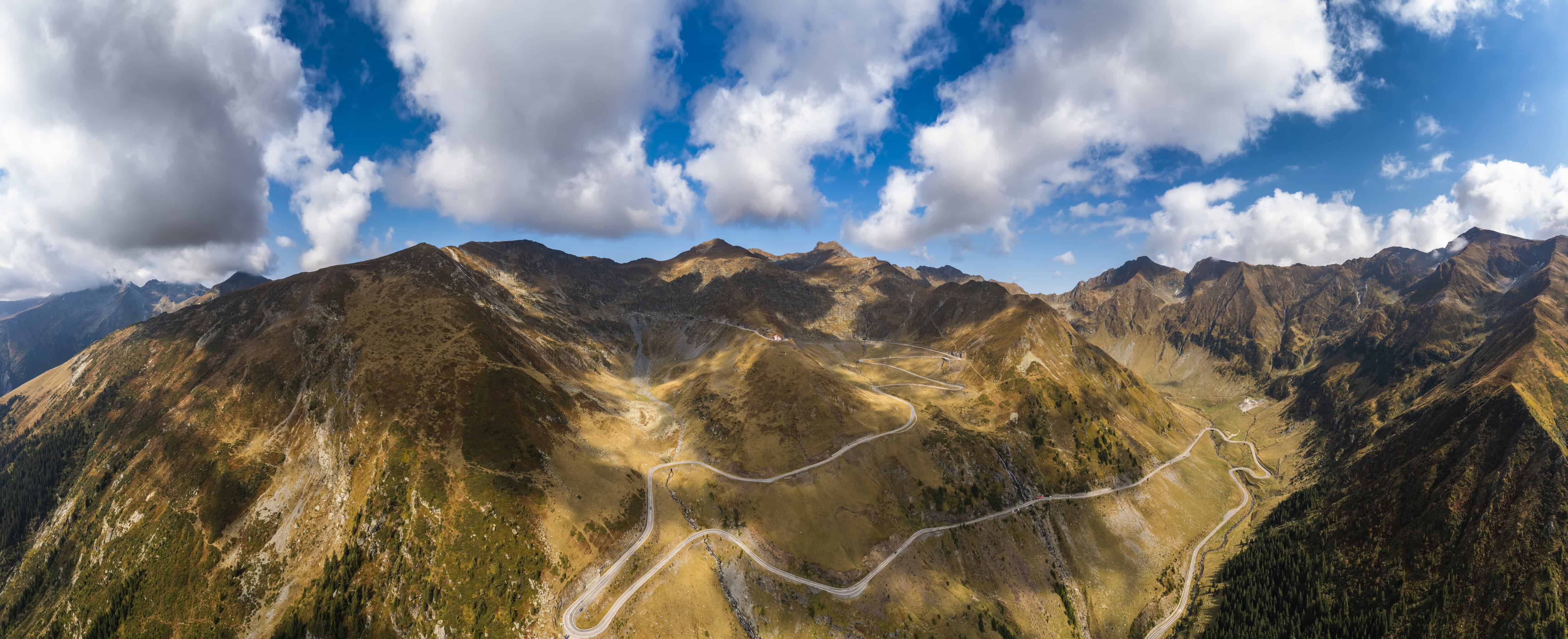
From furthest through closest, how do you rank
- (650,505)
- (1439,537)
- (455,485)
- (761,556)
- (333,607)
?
(650,505) < (1439,537) < (761,556) < (455,485) < (333,607)

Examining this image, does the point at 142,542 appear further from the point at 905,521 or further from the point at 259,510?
the point at 905,521

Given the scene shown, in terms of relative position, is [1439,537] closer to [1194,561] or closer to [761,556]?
[1194,561]

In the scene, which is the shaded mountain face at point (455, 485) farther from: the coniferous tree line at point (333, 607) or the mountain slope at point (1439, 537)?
the mountain slope at point (1439, 537)

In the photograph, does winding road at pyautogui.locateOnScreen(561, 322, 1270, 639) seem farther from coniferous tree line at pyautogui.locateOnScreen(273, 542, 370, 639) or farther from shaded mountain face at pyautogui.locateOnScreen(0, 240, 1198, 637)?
coniferous tree line at pyautogui.locateOnScreen(273, 542, 370, 639)

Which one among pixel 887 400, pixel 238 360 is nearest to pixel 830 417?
pixel 887 400

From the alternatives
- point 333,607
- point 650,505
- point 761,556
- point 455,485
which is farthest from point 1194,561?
point 333,607
